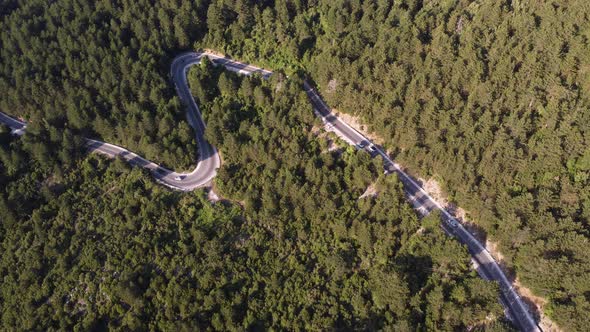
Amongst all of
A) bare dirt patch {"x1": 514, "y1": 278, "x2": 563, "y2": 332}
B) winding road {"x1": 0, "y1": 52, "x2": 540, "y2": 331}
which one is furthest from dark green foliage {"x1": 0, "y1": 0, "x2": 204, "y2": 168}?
bare dirt patch {"x1": 514, "y1": 278, "x2": 563, "y2": 332}

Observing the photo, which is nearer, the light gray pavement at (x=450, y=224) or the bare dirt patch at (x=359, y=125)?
the light gray pavement at (x=450, y=224)

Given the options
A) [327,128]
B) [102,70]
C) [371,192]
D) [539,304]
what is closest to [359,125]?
[327,128]

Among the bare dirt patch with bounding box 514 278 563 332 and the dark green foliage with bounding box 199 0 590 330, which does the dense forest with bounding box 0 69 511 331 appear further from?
the dark green foliage with bounding box 199 0 590 330

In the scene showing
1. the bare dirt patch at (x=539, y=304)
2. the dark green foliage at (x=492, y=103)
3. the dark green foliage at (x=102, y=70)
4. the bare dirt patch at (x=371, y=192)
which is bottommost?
the dark green foliage at (x=102, y=70)

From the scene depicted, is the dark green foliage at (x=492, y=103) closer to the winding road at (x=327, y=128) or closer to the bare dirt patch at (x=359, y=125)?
the bare dirt patch at (x=359, y=125)

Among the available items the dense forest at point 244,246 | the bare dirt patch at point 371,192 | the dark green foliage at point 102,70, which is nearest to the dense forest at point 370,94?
the dark green foliage at point 102,70
